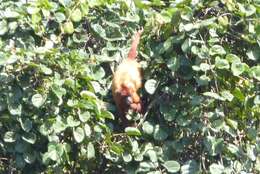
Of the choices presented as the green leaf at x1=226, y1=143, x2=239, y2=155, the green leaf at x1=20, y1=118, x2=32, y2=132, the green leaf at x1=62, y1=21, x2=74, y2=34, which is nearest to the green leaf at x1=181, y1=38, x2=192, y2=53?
the green leaf at x1=226, y1=143, x2=239, y2=155

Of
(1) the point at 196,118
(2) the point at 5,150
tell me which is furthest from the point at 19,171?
(1) the point at 196,118

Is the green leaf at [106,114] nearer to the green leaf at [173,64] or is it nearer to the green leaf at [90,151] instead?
the green leaf at [90,151]

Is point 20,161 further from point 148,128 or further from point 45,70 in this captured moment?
point 148,128

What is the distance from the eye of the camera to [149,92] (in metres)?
3.78

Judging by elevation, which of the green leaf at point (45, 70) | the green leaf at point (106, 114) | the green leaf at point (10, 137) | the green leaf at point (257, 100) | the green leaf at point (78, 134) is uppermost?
the green leaf at point (45, 70)

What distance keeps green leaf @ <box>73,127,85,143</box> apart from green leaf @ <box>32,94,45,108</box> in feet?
0.76

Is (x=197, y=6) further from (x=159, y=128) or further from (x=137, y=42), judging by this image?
(x=159, y=128)

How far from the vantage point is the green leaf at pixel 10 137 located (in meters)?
3.77

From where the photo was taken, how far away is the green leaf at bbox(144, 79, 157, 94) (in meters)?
3.79

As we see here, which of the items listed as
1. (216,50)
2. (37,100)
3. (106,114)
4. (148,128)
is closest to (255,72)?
(216,50)

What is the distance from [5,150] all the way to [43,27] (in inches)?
28.4

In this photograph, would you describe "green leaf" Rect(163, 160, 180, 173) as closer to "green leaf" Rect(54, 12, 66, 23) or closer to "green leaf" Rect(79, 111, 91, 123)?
"green leaf" Rect(79, 111, 91, 123)

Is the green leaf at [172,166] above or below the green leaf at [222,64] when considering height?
below

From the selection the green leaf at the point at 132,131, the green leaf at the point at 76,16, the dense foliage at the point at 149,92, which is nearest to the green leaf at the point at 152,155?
the dense foliage at the point at 149,92
